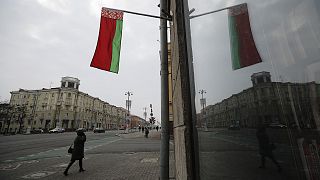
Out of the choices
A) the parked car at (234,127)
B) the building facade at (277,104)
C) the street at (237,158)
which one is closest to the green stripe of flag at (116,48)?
the street at (237,158)

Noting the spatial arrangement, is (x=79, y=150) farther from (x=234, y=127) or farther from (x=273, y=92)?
(x=273, y=92)

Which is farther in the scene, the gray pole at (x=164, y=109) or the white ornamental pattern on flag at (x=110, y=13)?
the white ornamental pattern on flag at (x=110, y=13)

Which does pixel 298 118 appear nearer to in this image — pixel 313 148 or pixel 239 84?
pixel 313 148

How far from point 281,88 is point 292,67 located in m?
0.09

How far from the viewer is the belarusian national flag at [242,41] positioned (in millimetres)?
1098

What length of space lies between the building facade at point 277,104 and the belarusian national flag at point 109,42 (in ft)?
15.3

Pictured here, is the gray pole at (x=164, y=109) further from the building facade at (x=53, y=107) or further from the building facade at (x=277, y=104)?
the building facade at (x=53, y=107)

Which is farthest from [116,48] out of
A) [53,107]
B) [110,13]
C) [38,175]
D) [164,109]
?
[53,107]

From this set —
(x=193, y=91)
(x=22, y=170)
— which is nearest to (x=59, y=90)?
(x=22, y=170)

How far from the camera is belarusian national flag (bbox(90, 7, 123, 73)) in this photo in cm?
538

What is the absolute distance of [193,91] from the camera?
227 centimetres

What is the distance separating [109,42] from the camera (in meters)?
5.52

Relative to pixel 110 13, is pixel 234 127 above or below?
below

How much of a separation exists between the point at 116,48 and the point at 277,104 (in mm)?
5174
